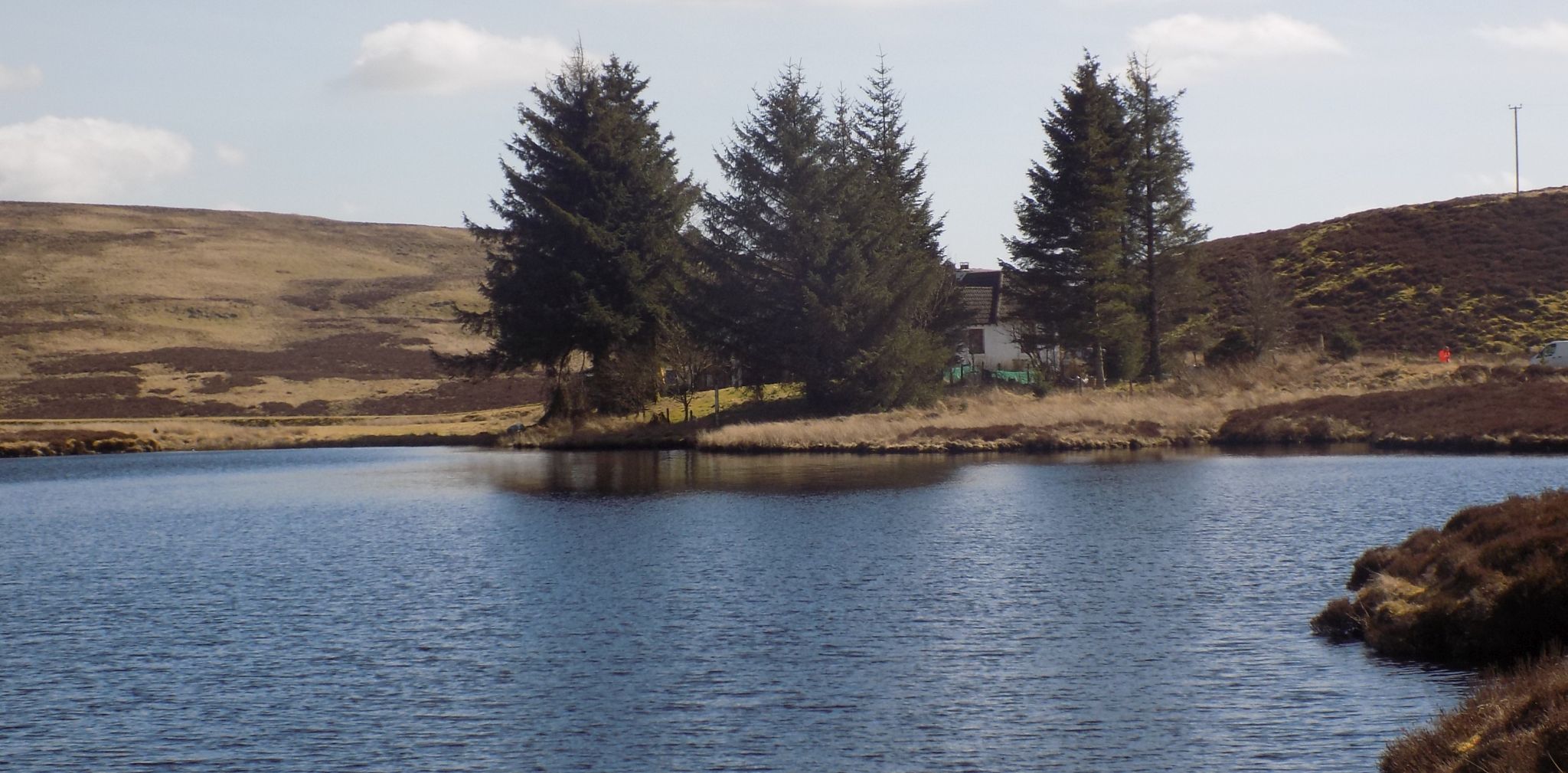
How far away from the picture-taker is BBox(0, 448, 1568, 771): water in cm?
1545

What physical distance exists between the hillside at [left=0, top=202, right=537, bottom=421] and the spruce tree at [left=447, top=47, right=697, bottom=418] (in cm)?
3198

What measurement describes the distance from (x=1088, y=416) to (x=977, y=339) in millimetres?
33242

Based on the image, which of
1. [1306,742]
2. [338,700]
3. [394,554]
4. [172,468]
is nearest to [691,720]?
[338,700]

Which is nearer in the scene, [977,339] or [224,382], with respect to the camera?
[977,339]

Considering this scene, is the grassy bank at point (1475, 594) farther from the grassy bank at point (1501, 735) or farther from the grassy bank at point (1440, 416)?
the grassy bank at point (1440, 416)

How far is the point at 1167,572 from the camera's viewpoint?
2542 centimetres

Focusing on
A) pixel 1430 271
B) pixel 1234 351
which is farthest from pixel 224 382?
pixel 1430 271

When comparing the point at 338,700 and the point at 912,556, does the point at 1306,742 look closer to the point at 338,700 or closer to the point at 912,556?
the point at 338,700

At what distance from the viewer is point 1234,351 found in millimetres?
68875

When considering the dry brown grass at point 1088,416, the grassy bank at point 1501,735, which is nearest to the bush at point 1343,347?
the dry brown grass at point 1088,416

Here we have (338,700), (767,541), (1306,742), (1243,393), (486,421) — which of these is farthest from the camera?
(486,421)

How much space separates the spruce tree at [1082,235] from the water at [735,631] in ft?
83.0

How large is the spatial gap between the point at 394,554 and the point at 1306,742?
72.1ft

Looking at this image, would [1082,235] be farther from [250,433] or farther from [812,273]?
[250,433]
